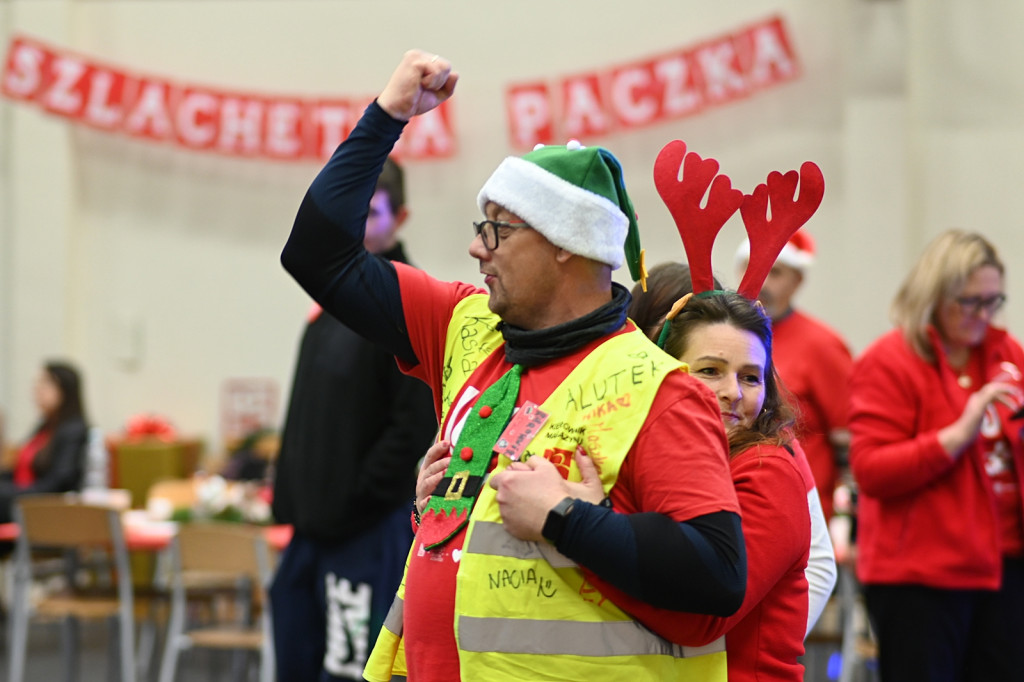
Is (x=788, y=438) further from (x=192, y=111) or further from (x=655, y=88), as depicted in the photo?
(x=192, y=111)

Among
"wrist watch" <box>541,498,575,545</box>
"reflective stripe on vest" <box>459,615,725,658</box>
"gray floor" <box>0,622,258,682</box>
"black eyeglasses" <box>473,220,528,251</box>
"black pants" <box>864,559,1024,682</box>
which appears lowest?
"gray floor" <box>0,622,258,682</box>

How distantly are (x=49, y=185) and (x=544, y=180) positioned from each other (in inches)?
274

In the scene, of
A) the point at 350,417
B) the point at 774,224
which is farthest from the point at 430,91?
the point at 350,417

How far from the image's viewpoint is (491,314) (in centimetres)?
163

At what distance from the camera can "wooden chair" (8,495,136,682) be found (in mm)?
4492

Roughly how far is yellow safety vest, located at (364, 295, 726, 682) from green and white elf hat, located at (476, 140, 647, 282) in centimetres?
16

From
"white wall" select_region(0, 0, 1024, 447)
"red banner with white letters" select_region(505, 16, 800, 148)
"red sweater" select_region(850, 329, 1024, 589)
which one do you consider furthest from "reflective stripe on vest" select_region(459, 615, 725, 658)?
"red banner with white letters" select_region(505, 16, 800, 148)

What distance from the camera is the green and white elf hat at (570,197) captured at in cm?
148

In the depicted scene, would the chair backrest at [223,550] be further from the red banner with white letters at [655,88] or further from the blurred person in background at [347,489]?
the red banner with white letters at [655,88]

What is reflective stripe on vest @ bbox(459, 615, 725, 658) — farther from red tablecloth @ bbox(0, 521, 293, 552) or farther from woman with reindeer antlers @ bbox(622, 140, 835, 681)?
red tablecloth @ bbox(0, 521, 293, 552)

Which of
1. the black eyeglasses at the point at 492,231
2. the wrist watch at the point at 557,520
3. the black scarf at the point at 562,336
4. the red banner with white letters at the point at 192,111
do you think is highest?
the red banner with white letters at the point at 192,111

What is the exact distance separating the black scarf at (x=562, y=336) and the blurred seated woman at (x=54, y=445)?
463 centimetres

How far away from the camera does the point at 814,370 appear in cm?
361

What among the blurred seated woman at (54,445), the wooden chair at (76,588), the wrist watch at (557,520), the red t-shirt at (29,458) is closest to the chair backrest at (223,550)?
the wooden chair at (76,588)
